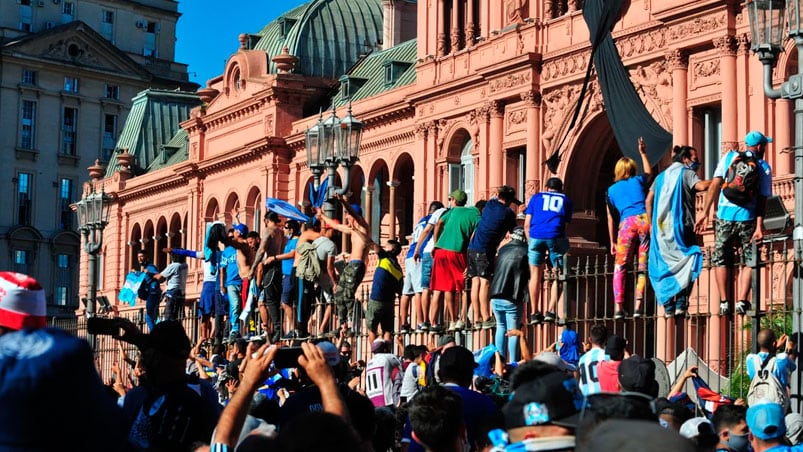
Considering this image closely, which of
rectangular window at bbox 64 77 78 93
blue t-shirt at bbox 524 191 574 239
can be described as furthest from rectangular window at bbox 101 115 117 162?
blue t-shirt at bbox 524 191 574 239

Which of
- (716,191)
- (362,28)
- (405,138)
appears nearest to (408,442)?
(716,191)

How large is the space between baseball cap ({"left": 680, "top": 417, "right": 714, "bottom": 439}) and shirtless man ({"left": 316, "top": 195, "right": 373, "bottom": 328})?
1172cm

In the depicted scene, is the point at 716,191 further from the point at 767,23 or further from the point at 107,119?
the point at 107,119

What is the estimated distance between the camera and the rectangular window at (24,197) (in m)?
74.7

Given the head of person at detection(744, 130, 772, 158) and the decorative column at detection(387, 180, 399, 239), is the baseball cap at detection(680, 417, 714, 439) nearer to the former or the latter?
the head of person at detection(744, 130, 772, 158)

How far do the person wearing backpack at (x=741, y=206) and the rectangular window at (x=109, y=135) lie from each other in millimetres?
66299

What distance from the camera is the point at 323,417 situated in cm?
491

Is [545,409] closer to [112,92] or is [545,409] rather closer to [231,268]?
[231,268]

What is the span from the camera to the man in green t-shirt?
18875 mm

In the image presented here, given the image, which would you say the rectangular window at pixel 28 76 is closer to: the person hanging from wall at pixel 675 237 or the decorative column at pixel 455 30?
the decorative column at pixel 455 30

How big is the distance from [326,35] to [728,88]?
941 inches

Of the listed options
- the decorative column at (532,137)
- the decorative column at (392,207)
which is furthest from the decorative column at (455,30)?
the decorative column at (392,207)

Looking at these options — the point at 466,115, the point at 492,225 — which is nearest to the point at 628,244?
the point at 492,225

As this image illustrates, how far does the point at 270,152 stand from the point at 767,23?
34285mm
